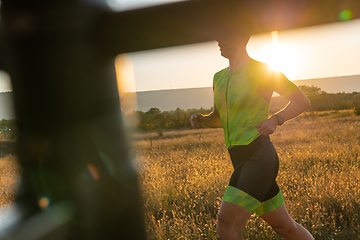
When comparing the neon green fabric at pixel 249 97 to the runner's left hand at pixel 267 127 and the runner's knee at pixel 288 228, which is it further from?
the runner's knee at pixel 288 228

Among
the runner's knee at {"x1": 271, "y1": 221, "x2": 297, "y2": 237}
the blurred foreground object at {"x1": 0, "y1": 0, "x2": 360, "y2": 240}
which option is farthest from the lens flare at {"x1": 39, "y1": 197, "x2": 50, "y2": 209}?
the runner's knee at {"x1": 271, "y1": 221, "x2": 297, "y2": 237}

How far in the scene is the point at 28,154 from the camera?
4.79 feet

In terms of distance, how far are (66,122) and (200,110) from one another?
126 ft

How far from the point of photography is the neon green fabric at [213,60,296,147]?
5.25 ft

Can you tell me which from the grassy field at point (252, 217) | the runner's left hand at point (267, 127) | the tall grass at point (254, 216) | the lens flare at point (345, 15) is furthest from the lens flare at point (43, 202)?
the lens flare at point (345, 15)

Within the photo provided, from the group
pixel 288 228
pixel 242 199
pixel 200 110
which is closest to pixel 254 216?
pixel 288 228

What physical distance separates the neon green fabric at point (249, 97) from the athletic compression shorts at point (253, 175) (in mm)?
61

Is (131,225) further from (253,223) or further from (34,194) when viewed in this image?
(253,223)

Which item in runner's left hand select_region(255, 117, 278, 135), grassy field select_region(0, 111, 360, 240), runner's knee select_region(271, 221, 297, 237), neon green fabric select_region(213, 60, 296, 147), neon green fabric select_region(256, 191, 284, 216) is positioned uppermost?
neon green fabric select_region(213, 60, 296, 147)

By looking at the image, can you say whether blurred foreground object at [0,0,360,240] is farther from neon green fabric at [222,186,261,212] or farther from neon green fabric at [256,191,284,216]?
neon green fabric at [256,191,284,216]

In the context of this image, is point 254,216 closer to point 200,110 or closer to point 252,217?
point 252,217

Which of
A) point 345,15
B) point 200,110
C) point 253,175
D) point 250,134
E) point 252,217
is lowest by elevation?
point 200,110

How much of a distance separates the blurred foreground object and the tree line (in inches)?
269

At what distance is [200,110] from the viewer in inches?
1561
